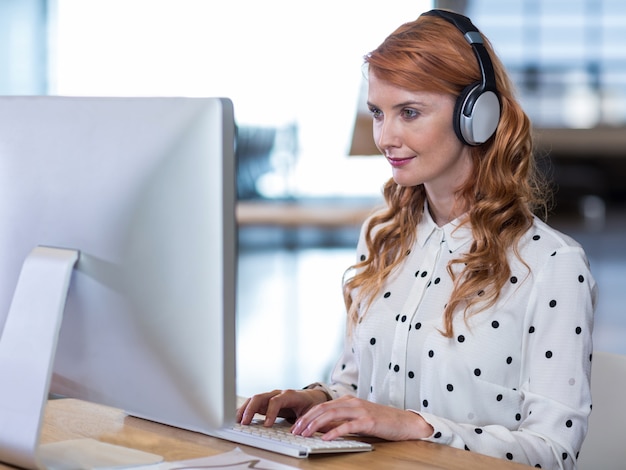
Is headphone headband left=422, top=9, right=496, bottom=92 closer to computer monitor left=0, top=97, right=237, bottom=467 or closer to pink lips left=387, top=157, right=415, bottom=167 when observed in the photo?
pink lips left=387, top=157, right=415, bottom=167

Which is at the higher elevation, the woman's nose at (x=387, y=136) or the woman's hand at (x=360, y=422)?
the woman's nose at (x=387, y=136)

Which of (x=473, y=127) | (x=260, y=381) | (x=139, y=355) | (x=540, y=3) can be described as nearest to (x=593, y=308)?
(x=473, y=127)

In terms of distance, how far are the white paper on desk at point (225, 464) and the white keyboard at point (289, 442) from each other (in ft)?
0.12

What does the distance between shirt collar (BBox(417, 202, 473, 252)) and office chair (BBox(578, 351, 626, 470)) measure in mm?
290

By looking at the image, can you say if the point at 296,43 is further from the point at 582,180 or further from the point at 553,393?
the point at 553,393

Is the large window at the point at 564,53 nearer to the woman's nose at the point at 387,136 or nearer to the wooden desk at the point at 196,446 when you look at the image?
the woman's nose at the point at 387,136

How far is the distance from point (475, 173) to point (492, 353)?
1.06 ft

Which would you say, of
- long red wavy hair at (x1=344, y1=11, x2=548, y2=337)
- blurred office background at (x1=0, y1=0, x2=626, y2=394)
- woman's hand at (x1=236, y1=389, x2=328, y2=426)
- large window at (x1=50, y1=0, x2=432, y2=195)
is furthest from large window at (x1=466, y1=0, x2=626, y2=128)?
woman's hand at (x1=236, y1=389, x2=328, y2=426)

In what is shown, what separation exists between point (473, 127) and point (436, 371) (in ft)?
1.30

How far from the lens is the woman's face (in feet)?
4.89

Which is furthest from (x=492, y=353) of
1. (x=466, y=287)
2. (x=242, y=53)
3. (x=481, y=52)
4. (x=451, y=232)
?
(x=242, y=53)

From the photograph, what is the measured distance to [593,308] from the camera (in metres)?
1.43

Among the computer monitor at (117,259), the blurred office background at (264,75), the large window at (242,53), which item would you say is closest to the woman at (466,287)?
the computer monitor at (117,259)

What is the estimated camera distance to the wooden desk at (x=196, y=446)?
1.14m
